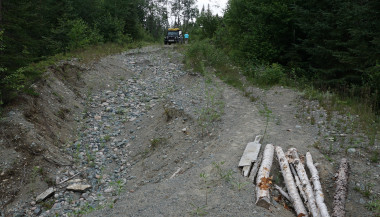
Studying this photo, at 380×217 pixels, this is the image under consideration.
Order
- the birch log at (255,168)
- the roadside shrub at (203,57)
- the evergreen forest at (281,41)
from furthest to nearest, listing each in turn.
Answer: the roadside shrub at (203,57) → the evergreen forest at (281,41) → the birch log at (255,168)

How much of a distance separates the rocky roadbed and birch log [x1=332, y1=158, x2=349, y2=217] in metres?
0.24

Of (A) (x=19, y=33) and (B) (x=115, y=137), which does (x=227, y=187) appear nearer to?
(B) (x=115, y=137)

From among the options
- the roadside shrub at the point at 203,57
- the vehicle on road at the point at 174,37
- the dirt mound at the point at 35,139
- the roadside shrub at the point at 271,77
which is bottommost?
the dirt mound at the point at 35,139

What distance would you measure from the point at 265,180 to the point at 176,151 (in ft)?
11.5

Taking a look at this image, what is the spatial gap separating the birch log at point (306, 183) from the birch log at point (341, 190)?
1.19 ft

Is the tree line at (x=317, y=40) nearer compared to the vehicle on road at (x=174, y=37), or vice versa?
the tree line at (x=317, y=40)

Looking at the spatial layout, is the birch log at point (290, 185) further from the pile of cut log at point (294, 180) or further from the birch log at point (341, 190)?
the birch log at point (341, 190)

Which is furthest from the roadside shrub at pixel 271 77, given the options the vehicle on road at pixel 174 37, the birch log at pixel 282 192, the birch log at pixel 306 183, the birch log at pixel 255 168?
the vehicle on road at pixel 174 37

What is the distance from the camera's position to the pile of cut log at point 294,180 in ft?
15.5

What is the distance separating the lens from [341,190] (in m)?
5.28

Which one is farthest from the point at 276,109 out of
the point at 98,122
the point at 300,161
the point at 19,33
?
the point at 19,33

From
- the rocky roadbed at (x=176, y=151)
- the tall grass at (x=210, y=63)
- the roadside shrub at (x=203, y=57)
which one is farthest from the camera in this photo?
the roadside shrub at (x=203, y=57)

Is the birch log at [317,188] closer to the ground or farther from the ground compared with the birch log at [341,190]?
farther from the ground

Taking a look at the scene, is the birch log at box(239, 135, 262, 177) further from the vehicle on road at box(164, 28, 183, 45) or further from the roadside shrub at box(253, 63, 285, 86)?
the vehicle on road at box(164, 28, 183, 45)
